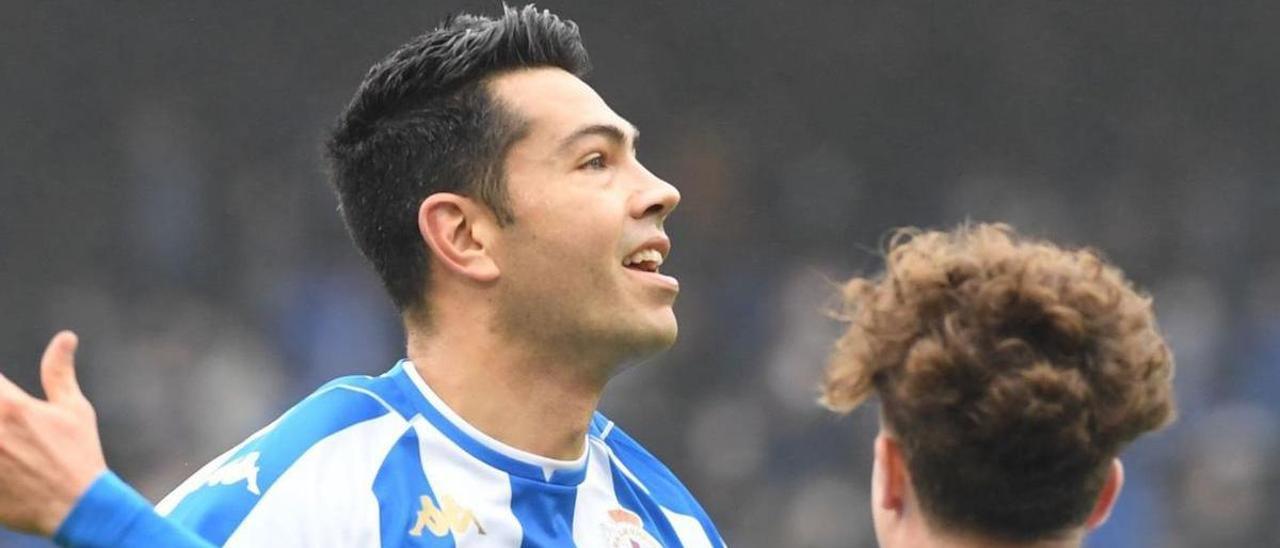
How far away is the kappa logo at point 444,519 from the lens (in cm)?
338

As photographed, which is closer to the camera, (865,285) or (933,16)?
(865,285)

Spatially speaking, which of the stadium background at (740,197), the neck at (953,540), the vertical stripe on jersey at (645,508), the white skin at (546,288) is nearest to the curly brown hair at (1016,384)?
the neck at (953,540)

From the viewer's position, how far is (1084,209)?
10.7 metres

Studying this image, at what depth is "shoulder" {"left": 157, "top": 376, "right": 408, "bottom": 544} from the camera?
3291 mm

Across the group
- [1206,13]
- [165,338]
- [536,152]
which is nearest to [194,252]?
[165,338]

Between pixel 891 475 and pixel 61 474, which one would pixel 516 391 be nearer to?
pixel 61 474

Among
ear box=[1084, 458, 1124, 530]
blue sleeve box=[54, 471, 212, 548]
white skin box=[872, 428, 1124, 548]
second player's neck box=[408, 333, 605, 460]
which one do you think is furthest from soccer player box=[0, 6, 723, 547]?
ear box=[1084, 458, 1124, 530]

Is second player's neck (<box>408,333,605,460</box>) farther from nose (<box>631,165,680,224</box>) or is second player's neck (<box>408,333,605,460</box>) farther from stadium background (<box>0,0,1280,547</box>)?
stadium background (<box>0,0,1280,547</box>)

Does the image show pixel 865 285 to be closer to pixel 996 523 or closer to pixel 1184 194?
pixel 996 523

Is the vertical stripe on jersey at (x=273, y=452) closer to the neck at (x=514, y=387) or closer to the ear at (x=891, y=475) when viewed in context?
the neck at (x=514, y=387)

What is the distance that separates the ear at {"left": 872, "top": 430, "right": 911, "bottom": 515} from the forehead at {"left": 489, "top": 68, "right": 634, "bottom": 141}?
134 centimetres

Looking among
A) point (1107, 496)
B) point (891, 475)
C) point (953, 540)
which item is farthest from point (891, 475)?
point (1107, 496)

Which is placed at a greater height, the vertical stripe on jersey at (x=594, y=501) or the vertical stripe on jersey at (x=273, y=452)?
the vertical stripe on jersey at (x=594, y=501)

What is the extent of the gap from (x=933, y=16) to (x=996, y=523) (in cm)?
859
